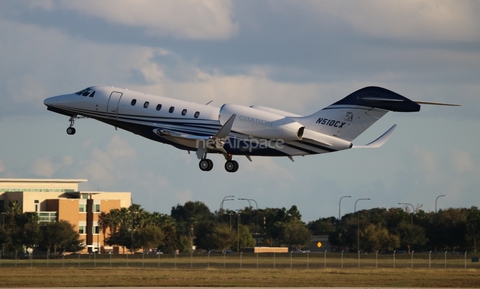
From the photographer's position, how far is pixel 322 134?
152ft

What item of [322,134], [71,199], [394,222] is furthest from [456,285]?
[71,199]

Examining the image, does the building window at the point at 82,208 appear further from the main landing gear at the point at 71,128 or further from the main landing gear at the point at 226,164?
the main landing gear at the point at 226,164

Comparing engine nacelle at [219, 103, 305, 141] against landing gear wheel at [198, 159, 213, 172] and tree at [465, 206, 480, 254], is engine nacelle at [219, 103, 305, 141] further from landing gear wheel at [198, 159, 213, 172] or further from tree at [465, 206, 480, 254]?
tree at [465, 206, 480, 254]

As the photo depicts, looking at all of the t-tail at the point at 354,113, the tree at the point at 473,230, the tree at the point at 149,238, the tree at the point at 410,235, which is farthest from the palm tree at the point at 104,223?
the t-tail at the point at 354,113

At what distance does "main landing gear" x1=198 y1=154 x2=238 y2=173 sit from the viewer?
4844 cm

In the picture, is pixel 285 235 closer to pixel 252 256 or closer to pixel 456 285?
pixel 252 256

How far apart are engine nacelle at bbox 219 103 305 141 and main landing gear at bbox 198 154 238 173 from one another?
3.07 metres

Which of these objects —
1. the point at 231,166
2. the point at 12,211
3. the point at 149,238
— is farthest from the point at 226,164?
the point at 12,211

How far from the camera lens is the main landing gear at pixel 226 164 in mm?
48438

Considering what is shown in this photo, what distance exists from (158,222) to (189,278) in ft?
216

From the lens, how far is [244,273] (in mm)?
53719

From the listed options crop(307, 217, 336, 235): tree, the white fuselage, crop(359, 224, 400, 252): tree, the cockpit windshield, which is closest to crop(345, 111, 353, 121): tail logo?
the white fuselage

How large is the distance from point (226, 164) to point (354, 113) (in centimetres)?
747

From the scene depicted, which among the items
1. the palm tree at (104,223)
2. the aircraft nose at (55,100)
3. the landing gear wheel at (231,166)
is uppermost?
the aircraft nose at (55,100)
